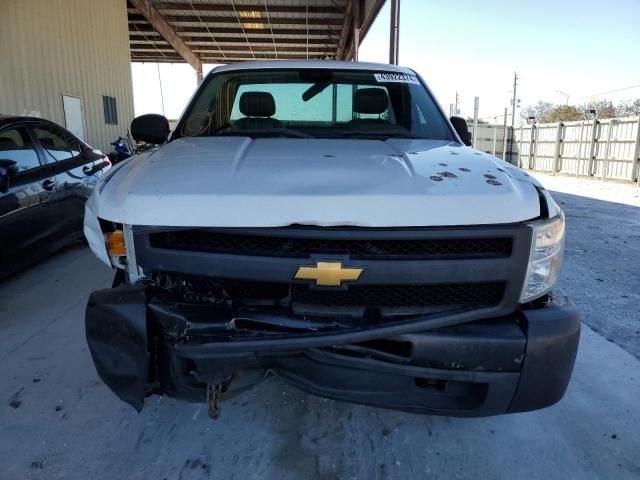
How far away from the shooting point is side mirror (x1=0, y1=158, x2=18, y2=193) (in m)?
3.74

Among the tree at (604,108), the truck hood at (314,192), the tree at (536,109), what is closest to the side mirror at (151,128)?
the truck hood at (314,192)

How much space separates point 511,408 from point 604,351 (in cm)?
174

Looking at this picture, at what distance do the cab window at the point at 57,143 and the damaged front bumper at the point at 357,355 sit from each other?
347cm

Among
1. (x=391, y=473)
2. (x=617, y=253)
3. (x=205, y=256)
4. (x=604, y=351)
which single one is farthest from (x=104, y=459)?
(x=617, y=253)

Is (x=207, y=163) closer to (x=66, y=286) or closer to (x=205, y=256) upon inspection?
(x=205, y=256)

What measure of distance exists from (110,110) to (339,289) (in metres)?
12.0

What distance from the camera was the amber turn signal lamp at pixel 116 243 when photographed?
185cm

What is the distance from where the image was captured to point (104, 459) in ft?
6.81

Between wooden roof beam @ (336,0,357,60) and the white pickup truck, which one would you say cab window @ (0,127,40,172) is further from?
wooden roof beam @ (336,0,357,60)

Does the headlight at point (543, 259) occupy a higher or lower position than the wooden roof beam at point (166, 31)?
lower

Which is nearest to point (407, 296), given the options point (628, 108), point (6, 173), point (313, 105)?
point (313, 105)

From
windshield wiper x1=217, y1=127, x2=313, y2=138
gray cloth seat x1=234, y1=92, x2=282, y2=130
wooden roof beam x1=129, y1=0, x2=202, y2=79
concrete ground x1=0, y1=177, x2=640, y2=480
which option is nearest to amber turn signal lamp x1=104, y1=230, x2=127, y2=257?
concrete ground x1=0, y1=177, x2=640, y2=480

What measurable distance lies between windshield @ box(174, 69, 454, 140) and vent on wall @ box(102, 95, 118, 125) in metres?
9.60

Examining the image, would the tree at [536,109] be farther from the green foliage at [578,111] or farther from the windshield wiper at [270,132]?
the windshield wiper at [270,132]
